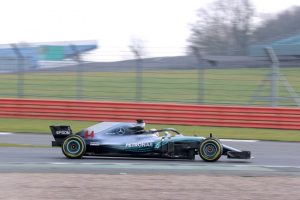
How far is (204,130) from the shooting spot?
64.6 feet

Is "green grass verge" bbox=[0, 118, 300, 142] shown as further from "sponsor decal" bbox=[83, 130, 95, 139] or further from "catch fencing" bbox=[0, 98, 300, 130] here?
"sponsor decal" bbox=[83, 130, 95, 139]

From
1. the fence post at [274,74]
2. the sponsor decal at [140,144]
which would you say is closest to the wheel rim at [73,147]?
the sponsor decal at [140,144]

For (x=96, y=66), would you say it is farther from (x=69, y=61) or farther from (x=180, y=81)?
(x=180, y=81)

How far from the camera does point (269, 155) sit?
46.1 feet

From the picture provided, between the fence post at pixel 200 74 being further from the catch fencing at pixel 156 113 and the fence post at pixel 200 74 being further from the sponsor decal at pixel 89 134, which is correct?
the sponsor decal at pixel 89 134

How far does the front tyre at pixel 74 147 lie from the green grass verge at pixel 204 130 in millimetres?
6338

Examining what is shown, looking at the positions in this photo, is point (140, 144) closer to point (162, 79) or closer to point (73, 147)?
point (73, 147)

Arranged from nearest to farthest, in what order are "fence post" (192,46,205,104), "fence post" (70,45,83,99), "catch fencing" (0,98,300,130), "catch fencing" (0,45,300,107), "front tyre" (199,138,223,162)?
"front tyre" (199,138,223,162) < "catch fencing" (0,98,300,130) < "fence post" (192,46,205,104) < "catch fencing" (0,45,300,107) < "fence post" (70,45,83,99)

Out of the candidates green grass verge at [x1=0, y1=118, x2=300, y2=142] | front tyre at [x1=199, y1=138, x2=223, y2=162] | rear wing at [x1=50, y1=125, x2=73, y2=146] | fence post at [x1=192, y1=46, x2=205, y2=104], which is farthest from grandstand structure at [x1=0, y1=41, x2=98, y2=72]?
front tyre at [x1=199, y1=138, x2=223, y2=162]

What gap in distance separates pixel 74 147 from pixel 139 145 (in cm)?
128

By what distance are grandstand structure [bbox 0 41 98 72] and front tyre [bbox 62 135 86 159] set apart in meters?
9.39

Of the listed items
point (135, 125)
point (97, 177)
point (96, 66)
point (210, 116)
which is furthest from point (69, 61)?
point (97, 177)

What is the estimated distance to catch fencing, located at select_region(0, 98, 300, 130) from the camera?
20.3 m

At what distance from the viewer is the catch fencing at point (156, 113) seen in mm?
20297
